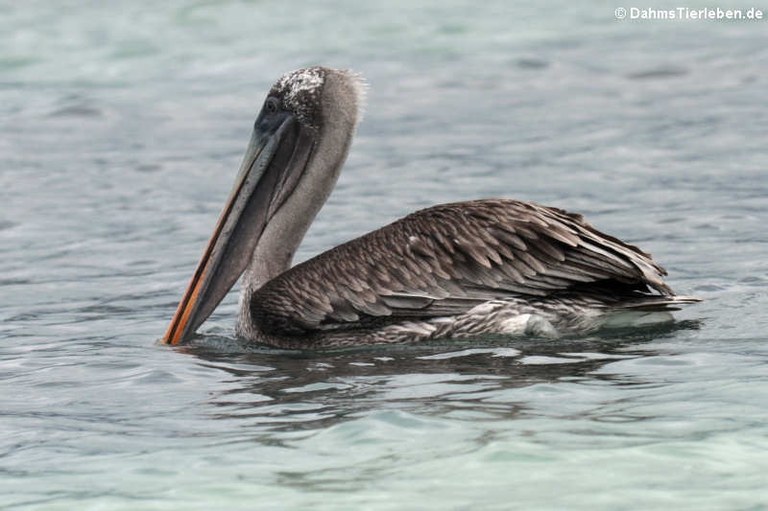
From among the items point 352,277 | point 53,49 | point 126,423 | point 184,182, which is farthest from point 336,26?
point 126,423

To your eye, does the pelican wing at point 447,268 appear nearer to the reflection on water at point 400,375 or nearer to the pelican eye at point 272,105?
the reflection on water at point 400,375

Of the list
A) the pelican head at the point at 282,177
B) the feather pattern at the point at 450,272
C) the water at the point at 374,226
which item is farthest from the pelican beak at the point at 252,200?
the feather pattern at the point at 450,272

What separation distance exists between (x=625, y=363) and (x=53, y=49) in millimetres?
12025

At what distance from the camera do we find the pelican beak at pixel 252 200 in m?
8.20

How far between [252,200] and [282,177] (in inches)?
7.4

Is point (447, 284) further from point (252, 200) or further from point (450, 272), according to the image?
point (252, 200)

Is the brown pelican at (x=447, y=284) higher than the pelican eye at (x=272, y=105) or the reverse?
the reverse

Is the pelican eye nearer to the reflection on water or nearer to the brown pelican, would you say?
the brown pelican

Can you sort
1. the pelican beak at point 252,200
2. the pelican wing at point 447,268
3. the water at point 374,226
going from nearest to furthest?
the water at point 374,226, the pelican wing at point 447,268, the pelican beak at point 252,200

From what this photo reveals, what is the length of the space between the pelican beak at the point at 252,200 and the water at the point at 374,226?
0.28 m

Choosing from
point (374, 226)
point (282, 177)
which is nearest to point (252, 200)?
point (282, 177)

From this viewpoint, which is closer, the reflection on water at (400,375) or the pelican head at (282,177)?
the reflection on water at (400,375)

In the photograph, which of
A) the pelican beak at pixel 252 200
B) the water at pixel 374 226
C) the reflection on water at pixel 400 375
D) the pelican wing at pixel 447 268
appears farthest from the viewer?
the pelican beak at pixel 252 200

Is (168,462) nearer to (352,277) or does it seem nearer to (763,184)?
(352,277)
